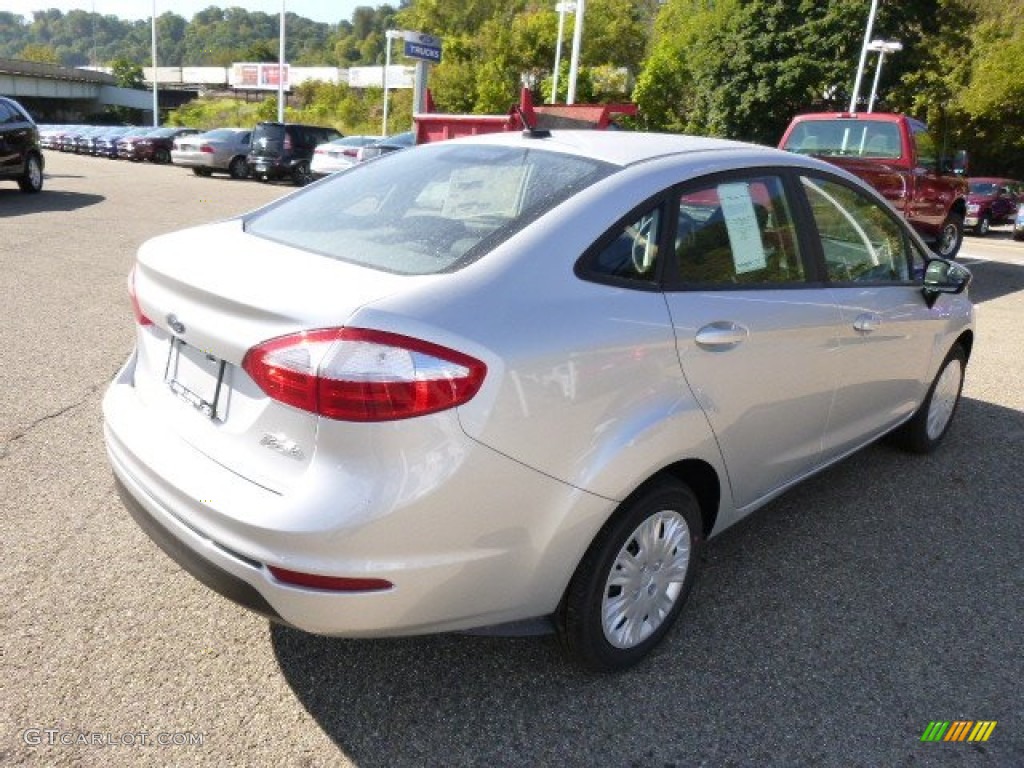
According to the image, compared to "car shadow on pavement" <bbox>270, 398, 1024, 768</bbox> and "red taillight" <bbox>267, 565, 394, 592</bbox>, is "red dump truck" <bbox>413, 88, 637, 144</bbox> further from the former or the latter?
"red taillight" <bbox>267, 565, 394, 592</bbox>

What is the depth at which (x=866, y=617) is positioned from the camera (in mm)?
3039

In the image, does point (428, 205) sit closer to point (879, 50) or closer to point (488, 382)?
point (488, 382)

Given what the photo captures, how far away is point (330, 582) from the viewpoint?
1.99 meters

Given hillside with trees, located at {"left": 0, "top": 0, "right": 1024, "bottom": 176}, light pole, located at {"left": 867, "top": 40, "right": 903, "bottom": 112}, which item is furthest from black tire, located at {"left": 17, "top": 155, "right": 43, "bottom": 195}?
hillside with trees, located at {"left": 0, "top": 0, "right": 1024, "bottom": 176}

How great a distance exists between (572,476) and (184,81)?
131904 millimetres

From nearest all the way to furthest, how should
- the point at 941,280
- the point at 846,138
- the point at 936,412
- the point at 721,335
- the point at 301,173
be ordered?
1. the point at 721,335
2. the point at 941,280
3. the point at 936,412
4. the point at 846,138
5. the point at 301,173

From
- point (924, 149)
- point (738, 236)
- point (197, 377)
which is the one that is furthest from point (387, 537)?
point (924, 149)

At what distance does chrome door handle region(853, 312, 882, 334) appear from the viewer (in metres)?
3.33

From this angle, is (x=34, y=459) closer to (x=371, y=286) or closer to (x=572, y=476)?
Result: (x=371, y=286)

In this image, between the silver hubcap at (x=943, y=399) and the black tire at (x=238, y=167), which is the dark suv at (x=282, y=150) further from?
the silver hubcap at (x=943, y=399)

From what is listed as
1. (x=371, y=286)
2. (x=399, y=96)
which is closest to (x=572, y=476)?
(x=371, y=286)

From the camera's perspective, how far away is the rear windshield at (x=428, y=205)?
2.36 metres
